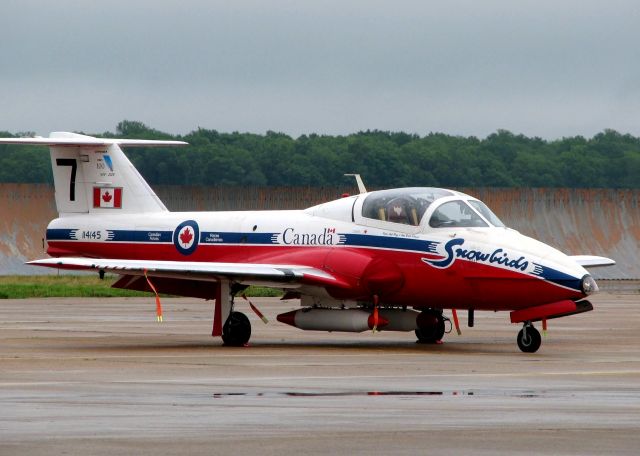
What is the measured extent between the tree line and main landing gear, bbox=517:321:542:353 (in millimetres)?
67888

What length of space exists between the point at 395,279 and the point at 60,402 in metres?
10.3

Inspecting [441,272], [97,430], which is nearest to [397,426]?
[97,430]

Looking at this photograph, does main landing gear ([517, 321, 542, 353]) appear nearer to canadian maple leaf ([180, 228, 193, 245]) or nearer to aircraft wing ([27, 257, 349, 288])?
aircraft wing ([27, 257, 349, 288])

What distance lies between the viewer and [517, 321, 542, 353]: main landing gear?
2331 centimetres

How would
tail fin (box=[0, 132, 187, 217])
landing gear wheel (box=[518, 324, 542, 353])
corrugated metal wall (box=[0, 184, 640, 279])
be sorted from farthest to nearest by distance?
corrugated metal wall (box=[0, 184, 640, 279]), tail fin (box=[0, 132, 187, 217]), landing gear wheel (box=[518, 324, 542, 353])

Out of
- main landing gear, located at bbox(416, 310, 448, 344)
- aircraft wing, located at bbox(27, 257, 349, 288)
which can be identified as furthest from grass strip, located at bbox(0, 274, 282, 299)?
aircraft wing, located at bbox(27, 257, 349, 288)

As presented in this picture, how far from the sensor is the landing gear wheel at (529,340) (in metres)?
23.3

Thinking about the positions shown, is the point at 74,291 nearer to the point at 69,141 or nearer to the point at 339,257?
the point at 69,141

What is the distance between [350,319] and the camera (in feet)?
80.6

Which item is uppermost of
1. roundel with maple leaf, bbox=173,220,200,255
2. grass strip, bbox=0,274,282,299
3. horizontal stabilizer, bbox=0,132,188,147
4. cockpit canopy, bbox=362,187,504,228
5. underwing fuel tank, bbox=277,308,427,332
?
horizontal stabilizer, bbox=0,132,188,147

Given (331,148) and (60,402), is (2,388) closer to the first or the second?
(60,402)

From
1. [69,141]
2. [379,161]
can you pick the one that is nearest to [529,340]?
[69,141]

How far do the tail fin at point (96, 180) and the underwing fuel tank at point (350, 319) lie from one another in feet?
13.8

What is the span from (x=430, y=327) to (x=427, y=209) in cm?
252
